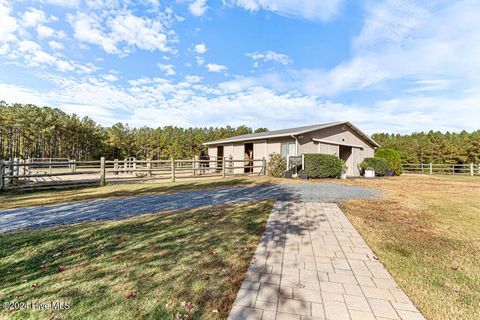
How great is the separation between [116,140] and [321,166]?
4752 centimetres

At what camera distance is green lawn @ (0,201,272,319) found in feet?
6.24

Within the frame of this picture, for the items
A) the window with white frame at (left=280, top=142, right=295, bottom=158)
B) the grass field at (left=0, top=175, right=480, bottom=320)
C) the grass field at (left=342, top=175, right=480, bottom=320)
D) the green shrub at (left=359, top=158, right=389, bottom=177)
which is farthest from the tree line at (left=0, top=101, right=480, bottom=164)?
the grass field at (left=0, top=175, right=480, bottom=320)

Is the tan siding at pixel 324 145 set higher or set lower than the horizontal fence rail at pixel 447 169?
higher

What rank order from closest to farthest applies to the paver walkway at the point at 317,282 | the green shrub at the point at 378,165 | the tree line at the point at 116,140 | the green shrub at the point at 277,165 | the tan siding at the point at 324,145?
the paver walkway at the point at 317,282
the green shrub at the point at 277,165
the tan siding at the point at 324,145
the green shrub at the point at 378,165
the tree line at the point at 116,140

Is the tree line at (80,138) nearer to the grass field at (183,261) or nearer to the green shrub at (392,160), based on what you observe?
the green shrub at (392,160)

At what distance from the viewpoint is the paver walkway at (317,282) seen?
1868mm

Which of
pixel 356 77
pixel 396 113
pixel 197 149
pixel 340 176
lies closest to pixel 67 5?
pixel 340 176

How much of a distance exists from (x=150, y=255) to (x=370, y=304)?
2595mm

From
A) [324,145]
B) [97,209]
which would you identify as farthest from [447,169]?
[97,209]

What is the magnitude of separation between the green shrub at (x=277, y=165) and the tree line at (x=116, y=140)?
102 ft

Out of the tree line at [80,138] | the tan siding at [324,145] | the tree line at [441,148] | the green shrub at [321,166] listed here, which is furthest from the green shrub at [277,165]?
the tree line at [80,138]

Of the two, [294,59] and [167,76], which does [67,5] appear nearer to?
[167,76]

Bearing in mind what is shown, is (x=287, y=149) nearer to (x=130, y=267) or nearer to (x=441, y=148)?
(x=130, y=267)

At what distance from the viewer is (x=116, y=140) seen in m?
47.6
